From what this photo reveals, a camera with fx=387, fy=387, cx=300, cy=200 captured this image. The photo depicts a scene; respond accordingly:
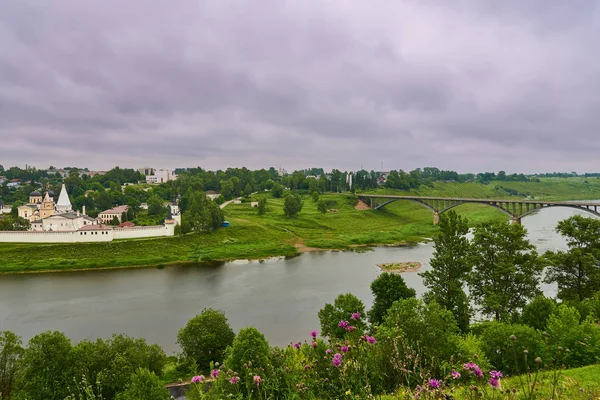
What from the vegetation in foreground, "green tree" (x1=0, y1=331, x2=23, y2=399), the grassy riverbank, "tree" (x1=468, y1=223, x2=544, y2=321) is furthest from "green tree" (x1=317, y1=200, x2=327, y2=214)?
"green tree" (x1=0, y1=331, x2=23, y2=399)

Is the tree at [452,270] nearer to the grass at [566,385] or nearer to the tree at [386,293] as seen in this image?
the tree at [386,293]

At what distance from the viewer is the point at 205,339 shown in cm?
1571

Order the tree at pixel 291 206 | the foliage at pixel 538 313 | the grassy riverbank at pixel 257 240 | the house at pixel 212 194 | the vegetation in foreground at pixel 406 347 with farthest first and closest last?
the house at pixel 212 194, the tree at pixel 291 206, the grassy riverbank at pixel 257 240, the foliage at pixel 538 313, the vegetation in foreground at pixel 406 347

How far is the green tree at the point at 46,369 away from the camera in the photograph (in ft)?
36.0

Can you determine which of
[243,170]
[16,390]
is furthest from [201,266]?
[243,170]

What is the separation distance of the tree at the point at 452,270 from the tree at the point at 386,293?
2372mm

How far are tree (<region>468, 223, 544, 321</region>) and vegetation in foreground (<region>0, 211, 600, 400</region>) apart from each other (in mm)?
46

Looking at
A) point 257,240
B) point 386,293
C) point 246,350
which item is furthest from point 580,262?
point 257,240

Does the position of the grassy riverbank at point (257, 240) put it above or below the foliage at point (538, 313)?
below

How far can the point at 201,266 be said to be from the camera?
37.6 metres

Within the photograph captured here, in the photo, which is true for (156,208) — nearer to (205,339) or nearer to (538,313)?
(205,339)

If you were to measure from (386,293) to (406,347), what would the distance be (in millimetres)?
13283

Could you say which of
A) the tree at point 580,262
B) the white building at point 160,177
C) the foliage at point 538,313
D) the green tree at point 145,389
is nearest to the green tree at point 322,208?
the tree at point 580,262

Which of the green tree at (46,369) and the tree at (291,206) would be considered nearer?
the green tree at (46,369)
